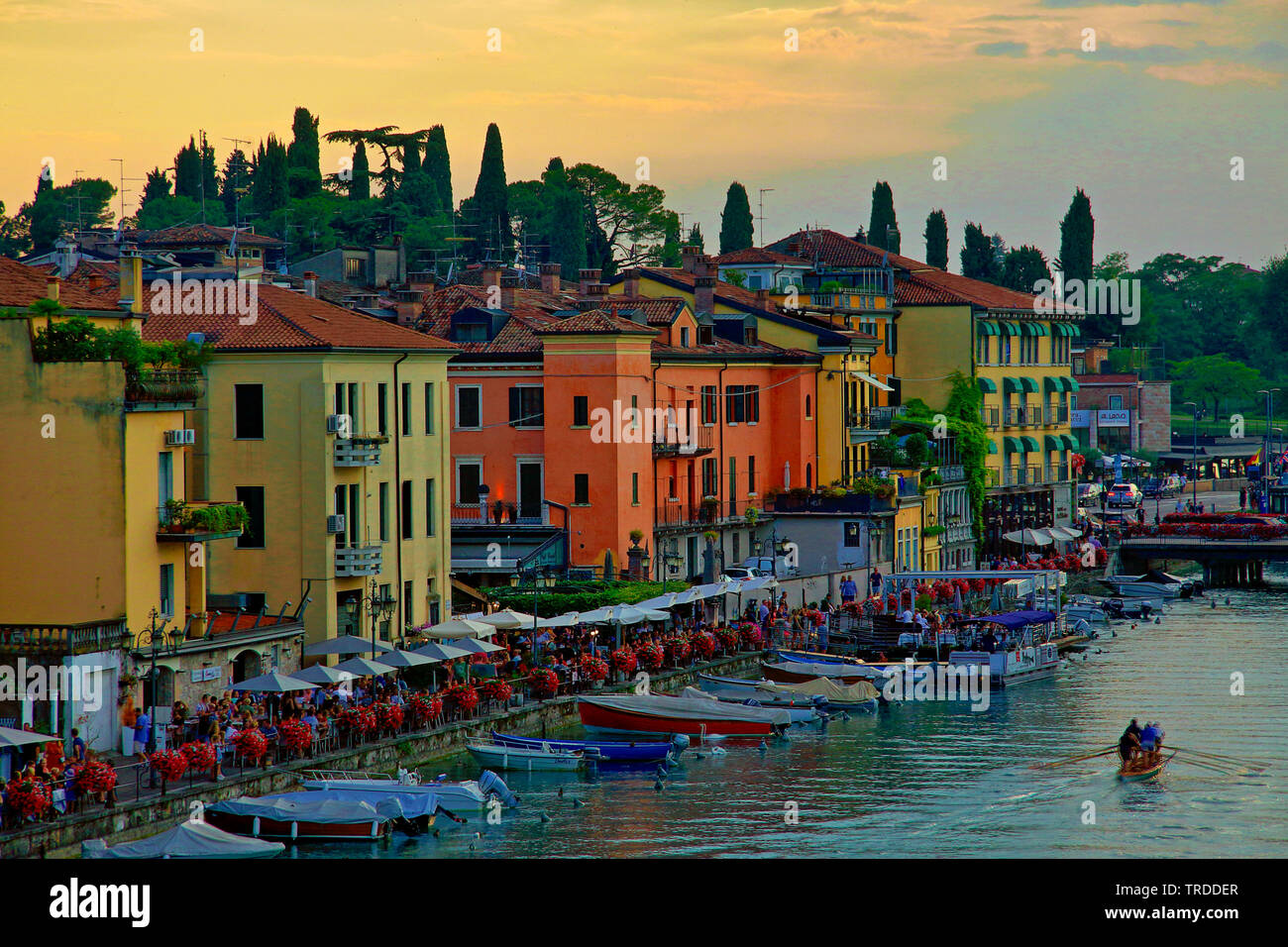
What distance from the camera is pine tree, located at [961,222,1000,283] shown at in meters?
141

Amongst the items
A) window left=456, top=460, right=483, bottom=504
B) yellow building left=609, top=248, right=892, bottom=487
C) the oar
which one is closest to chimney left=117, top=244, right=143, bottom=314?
the oar

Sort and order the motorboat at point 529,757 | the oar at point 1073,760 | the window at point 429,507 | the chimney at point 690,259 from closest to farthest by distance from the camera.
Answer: the motorboat at point 529,757 → the oar at point 1073,760 → the window at point 429,507 → the chimney at point 690,259

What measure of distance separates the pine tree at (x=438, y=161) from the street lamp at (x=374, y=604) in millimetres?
94568

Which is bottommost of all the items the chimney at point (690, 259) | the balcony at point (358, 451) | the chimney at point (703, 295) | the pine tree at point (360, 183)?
the balcony at point (358, 451)

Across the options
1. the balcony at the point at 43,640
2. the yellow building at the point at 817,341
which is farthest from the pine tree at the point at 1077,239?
the balcony at the point at 43,640

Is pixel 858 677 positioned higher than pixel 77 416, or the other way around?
pixel 77 416

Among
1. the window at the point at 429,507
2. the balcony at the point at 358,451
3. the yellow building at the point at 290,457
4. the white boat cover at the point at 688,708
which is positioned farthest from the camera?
the window at the point at 429,507

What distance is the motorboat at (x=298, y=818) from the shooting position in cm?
3306

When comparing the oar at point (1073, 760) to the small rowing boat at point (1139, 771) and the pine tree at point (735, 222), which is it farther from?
the pine tree at point (735, 222)
